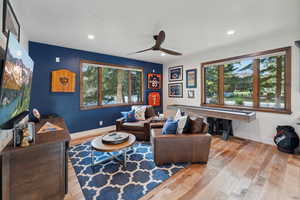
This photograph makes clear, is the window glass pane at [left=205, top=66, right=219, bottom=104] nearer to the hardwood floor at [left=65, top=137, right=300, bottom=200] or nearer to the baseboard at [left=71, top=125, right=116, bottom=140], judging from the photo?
the hardwood floor at [left=65, top=137, right=300, bottom=200]

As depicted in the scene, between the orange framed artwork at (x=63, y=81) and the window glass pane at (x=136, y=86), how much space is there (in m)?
1.98

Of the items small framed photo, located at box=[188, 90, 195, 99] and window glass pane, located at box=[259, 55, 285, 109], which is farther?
small framed photo, located at box=[188, 90, 195, 99]

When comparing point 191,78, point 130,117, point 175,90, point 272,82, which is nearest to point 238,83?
point 272,82

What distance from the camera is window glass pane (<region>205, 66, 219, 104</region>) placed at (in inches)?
159

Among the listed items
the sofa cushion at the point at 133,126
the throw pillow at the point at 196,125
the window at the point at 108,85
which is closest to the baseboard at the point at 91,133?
the window at the point at 108,85

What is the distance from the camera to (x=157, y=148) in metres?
2.21

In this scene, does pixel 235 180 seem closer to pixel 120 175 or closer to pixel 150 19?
pixel 120 175

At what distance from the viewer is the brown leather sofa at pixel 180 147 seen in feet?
7.23

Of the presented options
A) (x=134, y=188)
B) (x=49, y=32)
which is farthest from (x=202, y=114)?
(x=49, y=32)

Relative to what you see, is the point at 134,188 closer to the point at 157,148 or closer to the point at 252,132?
the point at 157,148

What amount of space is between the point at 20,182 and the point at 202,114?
Answer: 12.3ft

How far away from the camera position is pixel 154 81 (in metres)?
5.46

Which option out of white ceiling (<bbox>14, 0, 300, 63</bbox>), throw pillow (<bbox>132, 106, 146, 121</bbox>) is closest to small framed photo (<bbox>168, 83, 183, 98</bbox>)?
throw pillow (<bbox>132, 106, 146, 121</bbox>)

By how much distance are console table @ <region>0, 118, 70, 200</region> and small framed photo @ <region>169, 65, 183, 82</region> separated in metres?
4.27
